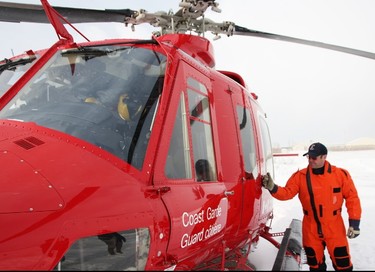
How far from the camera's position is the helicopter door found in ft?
8.62

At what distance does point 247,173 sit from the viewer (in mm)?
4262

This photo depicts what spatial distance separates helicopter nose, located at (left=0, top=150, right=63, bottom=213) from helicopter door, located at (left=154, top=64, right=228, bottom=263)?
29.4 inches

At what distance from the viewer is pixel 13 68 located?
12.4ft

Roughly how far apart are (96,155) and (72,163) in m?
0.18

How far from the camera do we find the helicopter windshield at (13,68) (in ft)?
11.9

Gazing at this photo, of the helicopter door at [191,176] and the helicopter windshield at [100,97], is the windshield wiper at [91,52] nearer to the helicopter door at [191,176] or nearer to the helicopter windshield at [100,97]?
the helicopter windshield at [100,97]

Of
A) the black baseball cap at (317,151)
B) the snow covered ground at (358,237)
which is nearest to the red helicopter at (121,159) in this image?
the black baseball cap at (317,151)

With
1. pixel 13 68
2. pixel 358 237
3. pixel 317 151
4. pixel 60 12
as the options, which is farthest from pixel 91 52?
pixel 358 237

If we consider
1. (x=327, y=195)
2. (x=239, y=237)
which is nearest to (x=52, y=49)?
(x=239, y=237)

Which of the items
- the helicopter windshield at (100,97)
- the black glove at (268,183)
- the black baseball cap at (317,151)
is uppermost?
the helicopter windshield at (100,97)

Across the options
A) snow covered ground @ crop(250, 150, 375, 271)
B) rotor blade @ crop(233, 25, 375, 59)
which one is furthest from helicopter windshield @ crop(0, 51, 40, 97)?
snow covered ground @ crop(250, 150, 375, 271)

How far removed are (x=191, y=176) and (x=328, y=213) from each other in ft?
5.86

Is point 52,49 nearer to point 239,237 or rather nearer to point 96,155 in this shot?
point 96,155

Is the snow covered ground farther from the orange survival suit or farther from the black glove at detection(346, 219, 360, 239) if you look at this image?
the black glove at detection(346, 219, 360, 239)
